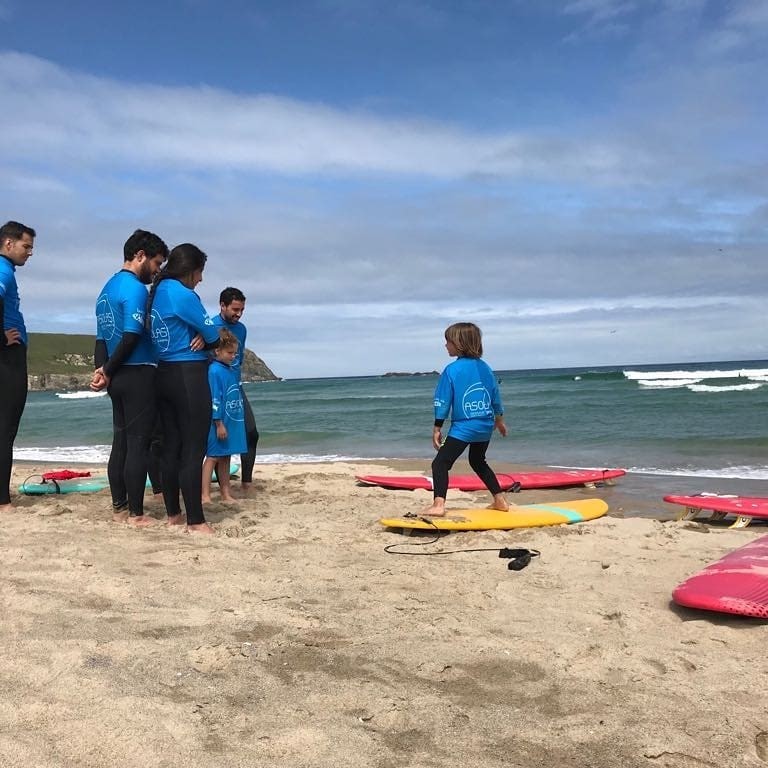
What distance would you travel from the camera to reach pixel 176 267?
4719 mm

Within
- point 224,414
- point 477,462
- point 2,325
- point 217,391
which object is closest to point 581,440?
point 477,462

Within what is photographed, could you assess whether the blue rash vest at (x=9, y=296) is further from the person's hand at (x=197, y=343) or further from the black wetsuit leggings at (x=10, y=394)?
the person's hand at (x=197, y=343)

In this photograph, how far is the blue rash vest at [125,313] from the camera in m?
4.62

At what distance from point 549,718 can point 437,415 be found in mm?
Result: 3218

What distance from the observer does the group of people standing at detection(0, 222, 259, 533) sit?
15.2 ft

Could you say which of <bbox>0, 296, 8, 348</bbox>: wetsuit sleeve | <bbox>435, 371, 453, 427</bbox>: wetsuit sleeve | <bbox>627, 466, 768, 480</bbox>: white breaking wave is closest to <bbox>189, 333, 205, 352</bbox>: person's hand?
<bbox>0, 296, 8, 348</bbox>: wetsuit sleeve

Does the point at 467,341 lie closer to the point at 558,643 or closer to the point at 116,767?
the point at 558,643

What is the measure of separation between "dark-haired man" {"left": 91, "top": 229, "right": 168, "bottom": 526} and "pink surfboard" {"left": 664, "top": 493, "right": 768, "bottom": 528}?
485cm

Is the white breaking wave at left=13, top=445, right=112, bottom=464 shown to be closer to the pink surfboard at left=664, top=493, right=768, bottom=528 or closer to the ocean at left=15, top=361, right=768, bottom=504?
the ocean at left=15, top=361, right=768, bottom=504

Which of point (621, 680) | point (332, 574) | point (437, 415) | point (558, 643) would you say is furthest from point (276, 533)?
point (621, 680)

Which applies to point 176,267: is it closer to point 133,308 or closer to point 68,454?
point 133,308

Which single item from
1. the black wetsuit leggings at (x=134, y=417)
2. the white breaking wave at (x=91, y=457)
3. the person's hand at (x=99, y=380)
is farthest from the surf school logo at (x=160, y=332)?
the white breaking wave at (x=91, y=457)

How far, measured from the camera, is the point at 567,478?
8.66m

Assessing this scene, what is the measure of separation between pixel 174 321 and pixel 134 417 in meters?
0.77
